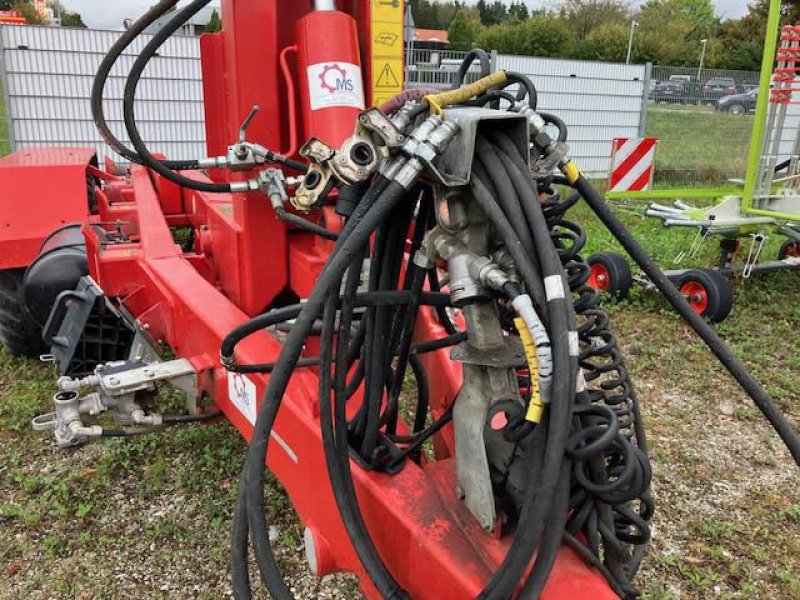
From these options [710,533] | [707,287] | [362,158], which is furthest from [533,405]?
[707,287]

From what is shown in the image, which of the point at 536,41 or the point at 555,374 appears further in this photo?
the point at 536,41

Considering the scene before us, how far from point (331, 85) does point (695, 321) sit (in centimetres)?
112

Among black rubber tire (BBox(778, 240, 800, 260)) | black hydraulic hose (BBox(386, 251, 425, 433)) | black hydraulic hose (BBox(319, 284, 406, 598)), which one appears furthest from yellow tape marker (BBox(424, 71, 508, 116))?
black rubber tire (BBox(778, 240, 800, 260))

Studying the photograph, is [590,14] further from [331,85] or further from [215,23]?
[331,85]

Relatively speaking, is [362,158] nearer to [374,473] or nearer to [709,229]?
[374,473]

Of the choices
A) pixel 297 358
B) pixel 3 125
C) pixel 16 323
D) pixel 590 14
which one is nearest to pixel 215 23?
pixel 16 323

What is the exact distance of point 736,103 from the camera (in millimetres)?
11789

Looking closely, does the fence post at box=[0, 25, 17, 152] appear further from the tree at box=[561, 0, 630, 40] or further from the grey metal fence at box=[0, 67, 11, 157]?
the tree at box=[561, 0, 630, 40]

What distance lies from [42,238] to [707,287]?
390 centimetres

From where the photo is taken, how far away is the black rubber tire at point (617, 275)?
4.88 m

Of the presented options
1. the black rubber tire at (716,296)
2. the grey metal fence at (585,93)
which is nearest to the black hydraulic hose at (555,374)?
the black rubber tire at (716,296)

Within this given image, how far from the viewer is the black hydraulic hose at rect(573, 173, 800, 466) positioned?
140 centimetres

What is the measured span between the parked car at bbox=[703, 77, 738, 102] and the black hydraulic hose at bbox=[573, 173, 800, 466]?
1142 cm

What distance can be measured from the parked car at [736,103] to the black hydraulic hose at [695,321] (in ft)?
38.5
